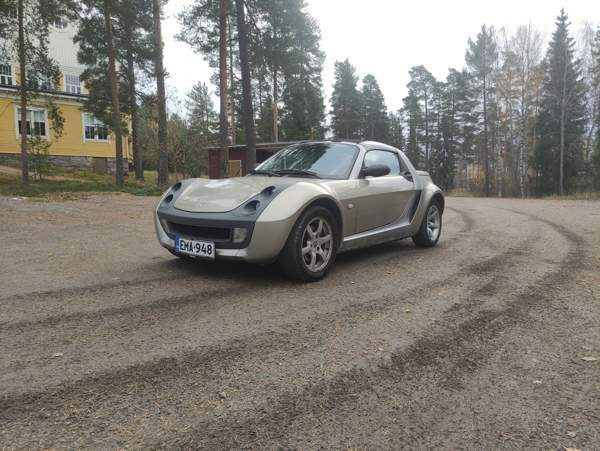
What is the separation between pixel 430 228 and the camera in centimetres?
648

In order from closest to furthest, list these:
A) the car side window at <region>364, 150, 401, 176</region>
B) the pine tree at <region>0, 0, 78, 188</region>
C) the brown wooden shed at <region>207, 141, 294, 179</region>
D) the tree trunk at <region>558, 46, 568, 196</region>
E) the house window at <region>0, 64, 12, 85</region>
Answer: the car side window at <region>364, 150, 401, 176</region> < the pine tree at <region>0, 0, 78, 188</region> < the house window at <region>0, 64, 12, 85</region> < the brown wooden shed at <region>207, 141, 294, 179</region> < the tree trunk at <region>558, 46, 568, 196</region>

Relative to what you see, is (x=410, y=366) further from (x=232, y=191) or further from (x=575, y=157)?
(x=575, y=157)

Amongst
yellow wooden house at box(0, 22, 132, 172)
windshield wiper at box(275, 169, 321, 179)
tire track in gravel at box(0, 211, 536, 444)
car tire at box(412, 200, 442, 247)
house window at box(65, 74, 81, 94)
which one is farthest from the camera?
house window at box(65, 74, 81, 94)

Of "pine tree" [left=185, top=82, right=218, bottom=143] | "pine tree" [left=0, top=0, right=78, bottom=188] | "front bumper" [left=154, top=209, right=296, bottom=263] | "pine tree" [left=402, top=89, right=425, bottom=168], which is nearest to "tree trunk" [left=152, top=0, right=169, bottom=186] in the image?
"pine tree" [left=0, top=0, right=78, bottom=188]

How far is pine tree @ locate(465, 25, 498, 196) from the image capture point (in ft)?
127

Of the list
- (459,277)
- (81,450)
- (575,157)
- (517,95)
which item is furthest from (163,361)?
(517,95)

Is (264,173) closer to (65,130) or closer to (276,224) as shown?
(276,224)

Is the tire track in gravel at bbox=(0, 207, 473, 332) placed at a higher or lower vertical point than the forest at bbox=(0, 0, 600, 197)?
lower

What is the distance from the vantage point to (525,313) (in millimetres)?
3496

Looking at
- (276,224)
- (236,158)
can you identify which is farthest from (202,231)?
(236,158)

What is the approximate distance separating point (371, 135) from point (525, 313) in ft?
192

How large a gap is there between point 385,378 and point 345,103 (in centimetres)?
5645

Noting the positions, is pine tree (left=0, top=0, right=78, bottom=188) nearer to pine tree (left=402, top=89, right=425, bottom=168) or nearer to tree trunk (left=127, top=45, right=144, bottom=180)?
tree trunk (left=127, top=45, right=144, bottom=180)

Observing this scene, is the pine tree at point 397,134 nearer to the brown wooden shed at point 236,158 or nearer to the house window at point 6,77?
the brown wooden shed at point 236,158
